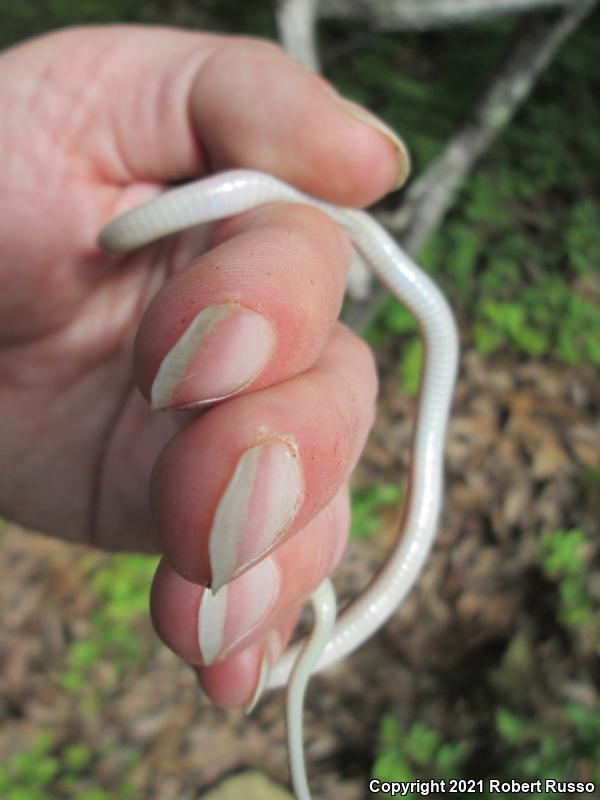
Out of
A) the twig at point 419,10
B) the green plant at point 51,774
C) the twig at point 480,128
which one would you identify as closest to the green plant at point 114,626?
the green plant at point 51,774

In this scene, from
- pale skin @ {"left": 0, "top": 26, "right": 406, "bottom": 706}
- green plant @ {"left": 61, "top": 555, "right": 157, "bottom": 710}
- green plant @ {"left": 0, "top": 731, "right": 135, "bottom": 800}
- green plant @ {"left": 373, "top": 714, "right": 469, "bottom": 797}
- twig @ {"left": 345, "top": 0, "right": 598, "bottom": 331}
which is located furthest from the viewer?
green plant @ {"left": 61, "top": 555, "right": 157, "bottom": 710}

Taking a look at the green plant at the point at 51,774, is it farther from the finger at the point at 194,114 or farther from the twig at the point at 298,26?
the twig at the point at 298,26

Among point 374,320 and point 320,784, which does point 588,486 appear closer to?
point 374,320

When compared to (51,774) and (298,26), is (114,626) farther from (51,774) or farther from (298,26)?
(298,26)

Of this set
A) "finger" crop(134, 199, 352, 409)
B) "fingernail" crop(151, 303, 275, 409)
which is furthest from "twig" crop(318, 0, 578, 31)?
"fingernail" crop(151, 303, 275, 409)

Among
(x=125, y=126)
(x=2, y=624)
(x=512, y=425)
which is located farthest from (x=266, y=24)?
(x=2, y=624)

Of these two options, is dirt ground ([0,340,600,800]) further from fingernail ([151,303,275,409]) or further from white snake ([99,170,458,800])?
fingernail ([151,303,275,409])

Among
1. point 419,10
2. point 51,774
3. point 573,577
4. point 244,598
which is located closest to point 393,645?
point 573,577
